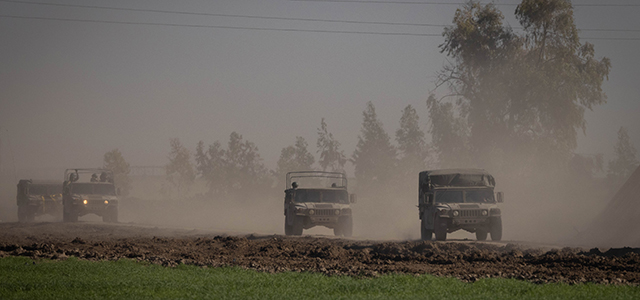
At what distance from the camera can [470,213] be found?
66.9 feet

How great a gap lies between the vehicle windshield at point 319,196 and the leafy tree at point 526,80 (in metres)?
24.5

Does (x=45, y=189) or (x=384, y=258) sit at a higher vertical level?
(x=45, y=189)

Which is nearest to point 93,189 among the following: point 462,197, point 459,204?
point 462,197

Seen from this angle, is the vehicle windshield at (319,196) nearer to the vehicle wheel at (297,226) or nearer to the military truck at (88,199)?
the vehicle wheel at (297,226)

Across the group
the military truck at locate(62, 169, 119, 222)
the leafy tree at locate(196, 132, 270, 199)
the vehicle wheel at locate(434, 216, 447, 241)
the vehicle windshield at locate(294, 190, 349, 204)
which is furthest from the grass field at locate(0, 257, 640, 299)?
the leafy tree at locate(196, 132, 270, 199)

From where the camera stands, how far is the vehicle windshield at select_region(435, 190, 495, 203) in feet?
69.0

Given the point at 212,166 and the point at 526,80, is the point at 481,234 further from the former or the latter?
the point at 212,166

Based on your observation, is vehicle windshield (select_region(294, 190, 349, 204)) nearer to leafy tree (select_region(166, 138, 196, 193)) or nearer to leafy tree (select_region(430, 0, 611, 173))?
leafy tree (select_region(430, 0, 611, 173))

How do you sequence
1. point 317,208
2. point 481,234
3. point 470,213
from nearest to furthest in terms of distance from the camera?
1. point 470,213
2. point 481,234
3. point 317,208

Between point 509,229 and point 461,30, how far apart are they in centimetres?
1741

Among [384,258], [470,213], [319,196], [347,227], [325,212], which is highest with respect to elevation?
[319,196]

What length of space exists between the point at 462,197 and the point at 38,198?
31233 millimetres

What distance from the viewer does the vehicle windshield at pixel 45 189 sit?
40.0 m

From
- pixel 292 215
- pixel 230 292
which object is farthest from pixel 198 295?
pixel 292 215
